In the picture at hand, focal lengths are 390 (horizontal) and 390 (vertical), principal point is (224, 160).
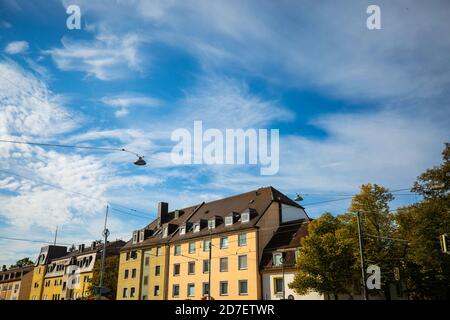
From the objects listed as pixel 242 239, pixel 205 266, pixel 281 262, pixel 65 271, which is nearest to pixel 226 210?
pixel 242 239

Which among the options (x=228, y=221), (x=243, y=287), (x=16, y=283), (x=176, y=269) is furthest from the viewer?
(x=16, y=283)

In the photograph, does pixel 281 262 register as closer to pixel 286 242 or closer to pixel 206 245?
pixel 286 242

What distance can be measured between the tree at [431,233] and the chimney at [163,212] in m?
41.6

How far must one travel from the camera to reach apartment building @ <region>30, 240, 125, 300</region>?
7650cm

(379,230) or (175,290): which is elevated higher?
(379,230)

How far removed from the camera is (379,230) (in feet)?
119

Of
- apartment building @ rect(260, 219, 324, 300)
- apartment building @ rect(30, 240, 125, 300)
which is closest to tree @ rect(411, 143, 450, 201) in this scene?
apartment building @ rect(260, 219, 324, 300)

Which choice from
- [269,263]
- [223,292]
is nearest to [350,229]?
[269,263]

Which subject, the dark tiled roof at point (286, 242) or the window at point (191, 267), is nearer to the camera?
the dark tiled roof at point (286, 242)

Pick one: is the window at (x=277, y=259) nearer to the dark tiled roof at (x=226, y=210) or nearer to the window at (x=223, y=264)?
the dark tiled roof at (x=226, y=210)

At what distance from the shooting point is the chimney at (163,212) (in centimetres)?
6654

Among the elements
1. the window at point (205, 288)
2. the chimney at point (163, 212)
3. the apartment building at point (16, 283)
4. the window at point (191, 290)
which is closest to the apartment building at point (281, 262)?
the window at point (205, 288)

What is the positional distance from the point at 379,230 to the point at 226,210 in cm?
2436

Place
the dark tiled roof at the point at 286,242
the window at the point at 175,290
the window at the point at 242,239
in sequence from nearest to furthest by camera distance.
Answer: the dark tiled roof at the point at 286,242
the window at the point at 242,239
the window at the point at 175,290
